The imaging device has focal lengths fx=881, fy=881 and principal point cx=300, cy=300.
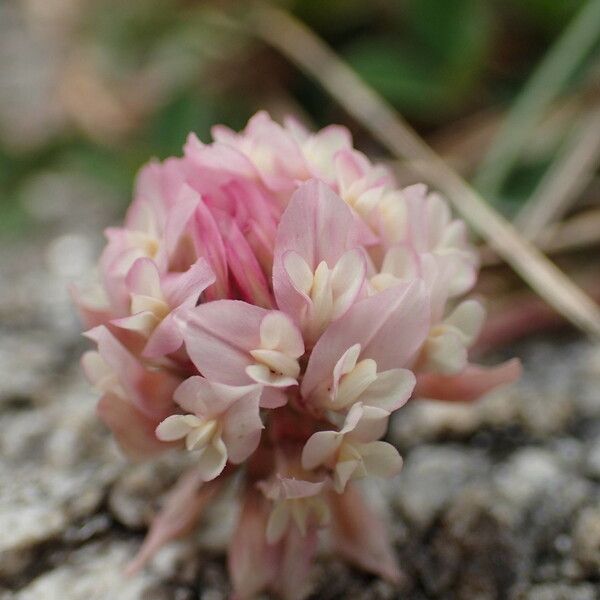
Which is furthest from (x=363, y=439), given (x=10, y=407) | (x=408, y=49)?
(x=408, y=49)

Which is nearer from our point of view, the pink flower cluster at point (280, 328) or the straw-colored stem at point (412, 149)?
the pink flower cluster at point (280, 328)

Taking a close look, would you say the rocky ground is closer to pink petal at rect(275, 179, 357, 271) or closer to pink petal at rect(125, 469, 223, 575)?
pink petal at rect(125, 469, 223, 575)

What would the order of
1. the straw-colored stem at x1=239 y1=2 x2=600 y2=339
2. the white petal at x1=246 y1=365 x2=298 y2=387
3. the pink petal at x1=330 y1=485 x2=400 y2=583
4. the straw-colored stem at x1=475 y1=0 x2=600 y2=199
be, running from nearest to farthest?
the white petal at x1=246 y1=365 x2=298 y2=387
the pink petal at x1=330 y1=485 x2=400 y2=583
the straw-colored stem at x1=239 y1=2 x2=600 y2=339
the straw-colored stem at x1=475 y1=0 x2=600 y2=199

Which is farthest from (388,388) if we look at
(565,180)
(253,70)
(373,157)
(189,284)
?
(253,70)

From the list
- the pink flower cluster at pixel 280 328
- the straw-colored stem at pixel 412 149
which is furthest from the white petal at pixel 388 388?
the straw-colored stem at pixel 412 149

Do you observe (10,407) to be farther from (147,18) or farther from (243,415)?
(147,18)

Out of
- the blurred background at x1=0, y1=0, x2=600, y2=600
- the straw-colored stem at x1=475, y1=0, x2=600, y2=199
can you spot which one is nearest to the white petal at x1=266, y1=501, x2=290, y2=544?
the blurred background at x1=0, y1=0, x2=600, y2=600

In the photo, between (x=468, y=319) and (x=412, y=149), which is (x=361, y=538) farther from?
(x=412, y=149)

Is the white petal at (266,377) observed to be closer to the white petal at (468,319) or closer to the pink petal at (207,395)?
the pink petal at (207,395)
